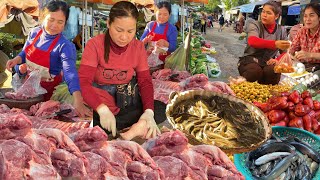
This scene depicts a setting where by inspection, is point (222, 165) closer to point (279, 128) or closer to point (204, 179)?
point (204, 179)

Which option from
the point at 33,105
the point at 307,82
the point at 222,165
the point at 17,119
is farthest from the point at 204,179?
the point at 307,82

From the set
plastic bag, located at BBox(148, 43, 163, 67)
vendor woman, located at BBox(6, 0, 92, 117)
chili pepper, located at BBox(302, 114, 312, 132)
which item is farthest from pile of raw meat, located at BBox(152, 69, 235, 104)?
vendor woman, located at BBox(6, 0, 92, 117)

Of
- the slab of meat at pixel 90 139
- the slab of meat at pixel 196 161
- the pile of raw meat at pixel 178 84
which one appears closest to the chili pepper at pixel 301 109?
the pile of raw meat at pixel 178 84

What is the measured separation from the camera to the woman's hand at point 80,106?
2.94 m

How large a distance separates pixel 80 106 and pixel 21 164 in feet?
5.68

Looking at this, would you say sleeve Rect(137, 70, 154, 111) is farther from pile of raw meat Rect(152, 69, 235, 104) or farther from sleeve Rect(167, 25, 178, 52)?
sleeve Rect(167, 25, 178, 52)

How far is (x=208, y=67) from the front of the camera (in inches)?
290

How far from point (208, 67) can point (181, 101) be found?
466 cm

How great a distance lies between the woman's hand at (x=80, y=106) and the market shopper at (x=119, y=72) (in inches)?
11.7

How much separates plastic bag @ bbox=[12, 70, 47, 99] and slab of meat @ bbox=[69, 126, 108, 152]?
195 cm

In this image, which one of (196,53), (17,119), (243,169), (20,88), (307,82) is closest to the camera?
(17,119)

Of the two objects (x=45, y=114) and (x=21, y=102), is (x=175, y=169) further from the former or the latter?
(x=21, y=102)

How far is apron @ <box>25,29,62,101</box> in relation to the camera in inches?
138

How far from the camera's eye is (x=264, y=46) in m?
4.68
